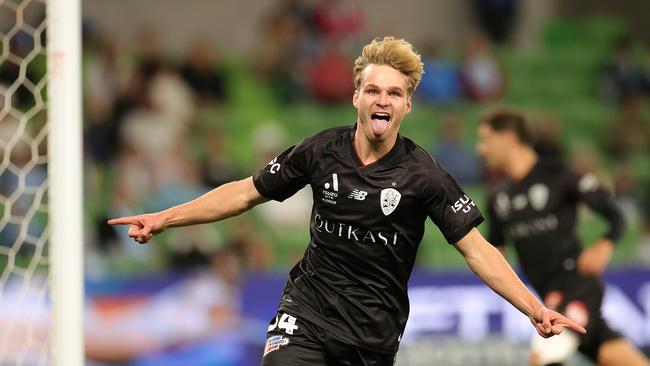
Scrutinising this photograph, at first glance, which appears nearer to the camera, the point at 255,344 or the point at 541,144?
the point at 255,344

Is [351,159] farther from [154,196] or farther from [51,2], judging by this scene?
[154,196]

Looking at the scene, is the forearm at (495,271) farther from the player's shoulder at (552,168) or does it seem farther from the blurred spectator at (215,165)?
the blurred spectator at (215,165)

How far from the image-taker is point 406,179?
4.62m

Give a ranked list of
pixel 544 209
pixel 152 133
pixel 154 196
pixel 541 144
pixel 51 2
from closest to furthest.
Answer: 1. pixel 51 2
2. pixel 544 209
3. pixel 154 196
4. pixel 152 133
5. pixel 541 144

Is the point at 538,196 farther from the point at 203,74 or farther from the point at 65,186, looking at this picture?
the point at 203,74

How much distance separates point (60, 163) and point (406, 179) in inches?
61.9

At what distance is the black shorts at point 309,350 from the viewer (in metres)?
4.67

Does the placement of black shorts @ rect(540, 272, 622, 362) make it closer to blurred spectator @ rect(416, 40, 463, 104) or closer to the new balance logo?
the new balance logo

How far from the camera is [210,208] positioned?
4840 mm

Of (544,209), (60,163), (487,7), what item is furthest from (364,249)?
(487,7)

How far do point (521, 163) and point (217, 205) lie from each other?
287 centimetres

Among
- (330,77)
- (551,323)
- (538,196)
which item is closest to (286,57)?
(330,77)

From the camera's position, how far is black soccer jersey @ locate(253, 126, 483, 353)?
4.62 meters

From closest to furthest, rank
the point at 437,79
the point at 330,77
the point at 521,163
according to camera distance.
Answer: the point at 521,163 → the point at 330,77 → the point at 437,79
